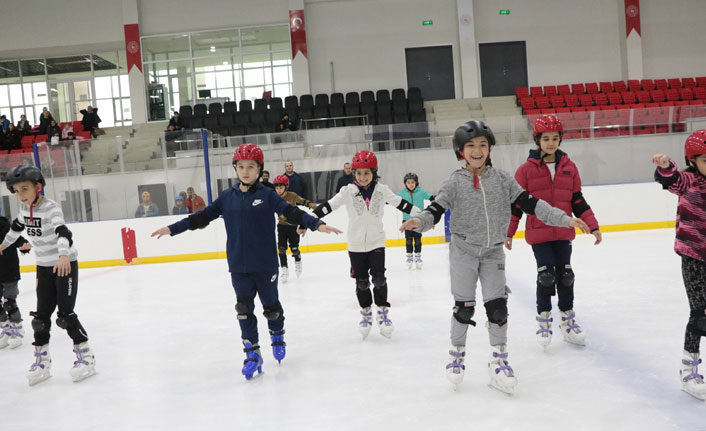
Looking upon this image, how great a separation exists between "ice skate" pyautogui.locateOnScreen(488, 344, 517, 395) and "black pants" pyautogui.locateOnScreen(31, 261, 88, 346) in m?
2.64

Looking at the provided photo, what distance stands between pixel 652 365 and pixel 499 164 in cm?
794

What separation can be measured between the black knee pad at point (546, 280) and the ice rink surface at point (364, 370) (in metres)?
0.40

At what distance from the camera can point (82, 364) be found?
164 inches

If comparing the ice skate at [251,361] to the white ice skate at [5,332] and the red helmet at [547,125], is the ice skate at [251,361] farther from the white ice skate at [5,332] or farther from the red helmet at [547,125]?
the white ice skate at [5,332]

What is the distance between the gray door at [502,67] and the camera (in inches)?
775

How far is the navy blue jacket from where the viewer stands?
12.6 feet

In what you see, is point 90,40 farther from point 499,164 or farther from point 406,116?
point 499,164

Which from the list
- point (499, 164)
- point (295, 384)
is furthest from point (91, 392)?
point (499, 164)

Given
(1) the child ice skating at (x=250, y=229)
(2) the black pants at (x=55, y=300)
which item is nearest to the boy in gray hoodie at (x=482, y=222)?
(1) the child ice skating at (x=250, y=229)

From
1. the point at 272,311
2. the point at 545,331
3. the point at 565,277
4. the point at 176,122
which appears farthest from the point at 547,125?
the point at 176,122

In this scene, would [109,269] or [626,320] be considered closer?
[626,320]

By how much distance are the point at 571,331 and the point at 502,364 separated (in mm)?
1045

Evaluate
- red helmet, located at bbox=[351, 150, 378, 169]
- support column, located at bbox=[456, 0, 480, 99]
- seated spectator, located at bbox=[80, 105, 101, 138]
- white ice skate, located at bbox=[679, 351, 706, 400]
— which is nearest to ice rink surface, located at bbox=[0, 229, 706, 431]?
white ice skate, located at bbox=[679, 351, 706, 400]

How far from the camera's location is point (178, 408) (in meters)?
3.43
